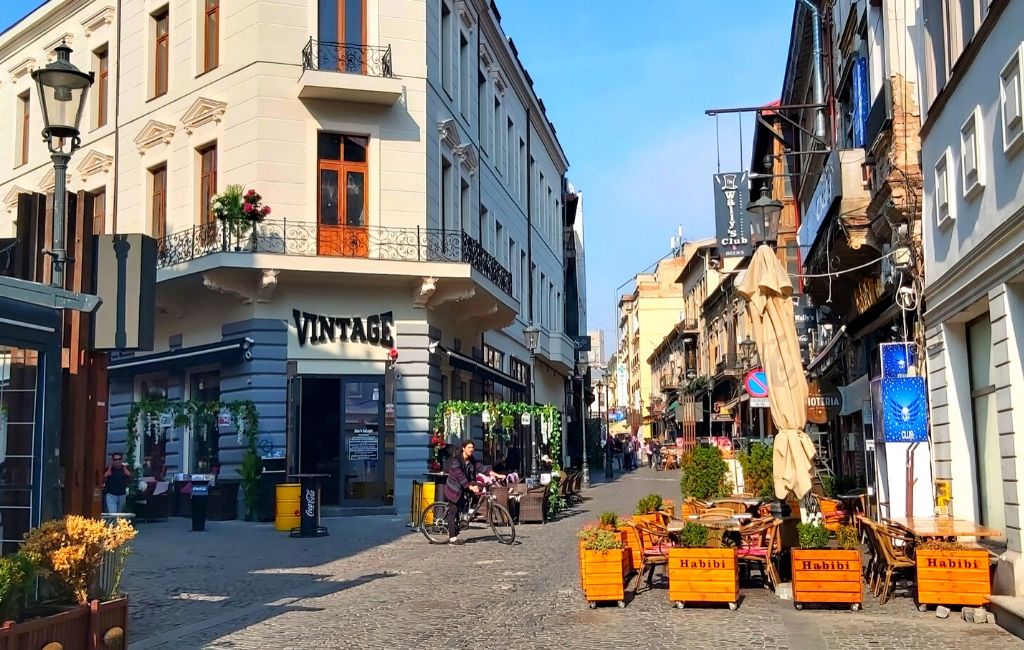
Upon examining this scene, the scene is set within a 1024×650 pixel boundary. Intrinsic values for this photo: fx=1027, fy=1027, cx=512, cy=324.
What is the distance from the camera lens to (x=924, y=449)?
13.4 m

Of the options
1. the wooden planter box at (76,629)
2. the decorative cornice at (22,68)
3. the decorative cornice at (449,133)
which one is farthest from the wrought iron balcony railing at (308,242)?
the wooden planter box at (76,629)

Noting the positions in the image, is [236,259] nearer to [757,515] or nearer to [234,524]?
[234,524]

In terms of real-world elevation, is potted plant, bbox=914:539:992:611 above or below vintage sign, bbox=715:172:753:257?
below

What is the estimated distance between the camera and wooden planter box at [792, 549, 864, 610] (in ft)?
31.1

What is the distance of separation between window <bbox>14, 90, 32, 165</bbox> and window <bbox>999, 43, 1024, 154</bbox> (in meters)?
27.6

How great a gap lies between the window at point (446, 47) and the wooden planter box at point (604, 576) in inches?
655

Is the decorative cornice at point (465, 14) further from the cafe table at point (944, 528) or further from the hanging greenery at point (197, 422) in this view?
the cafe table at point (944, 528)

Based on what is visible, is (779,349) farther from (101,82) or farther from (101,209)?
(101,82)

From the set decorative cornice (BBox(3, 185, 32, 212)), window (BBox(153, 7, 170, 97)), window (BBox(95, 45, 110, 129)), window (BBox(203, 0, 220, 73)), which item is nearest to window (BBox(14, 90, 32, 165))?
decorative cornice (BBox(3, 185, 32, 212))

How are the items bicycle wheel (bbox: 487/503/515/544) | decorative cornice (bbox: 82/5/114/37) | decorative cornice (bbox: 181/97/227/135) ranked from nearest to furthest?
bicycle wheel (bbox: 487/503/515/544) < decorative cornice (bbox: 181/97/227/135) < decorative cornice (bbox: 82/5/114/37)

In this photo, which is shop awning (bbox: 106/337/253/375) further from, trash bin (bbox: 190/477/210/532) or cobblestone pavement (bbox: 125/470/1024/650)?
cobblestone pavement (bbox: 125/470/1024/650)

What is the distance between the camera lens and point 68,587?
6801 mm

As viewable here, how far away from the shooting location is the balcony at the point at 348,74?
70.2 feet

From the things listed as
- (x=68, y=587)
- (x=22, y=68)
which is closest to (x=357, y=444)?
(x=68, y=587)
